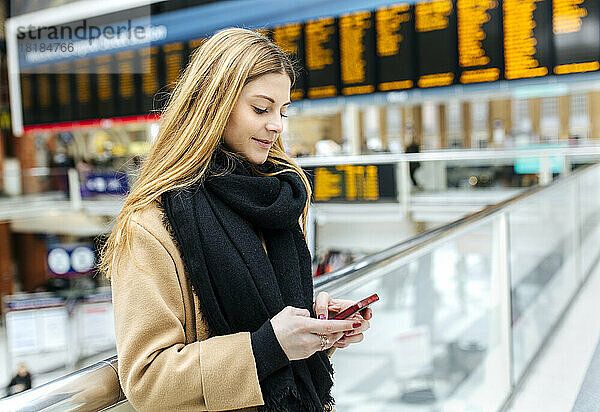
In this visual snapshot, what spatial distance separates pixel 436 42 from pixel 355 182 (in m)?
1.51

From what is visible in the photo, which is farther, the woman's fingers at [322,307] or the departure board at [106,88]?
the departure board at [106,88]

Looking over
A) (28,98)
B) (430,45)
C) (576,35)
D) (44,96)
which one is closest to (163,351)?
(576,35)

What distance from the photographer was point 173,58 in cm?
771

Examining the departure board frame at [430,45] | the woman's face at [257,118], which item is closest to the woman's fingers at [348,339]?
the woman's face at [257,118]

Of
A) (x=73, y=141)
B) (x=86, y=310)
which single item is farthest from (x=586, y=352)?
(x=73, y=141)

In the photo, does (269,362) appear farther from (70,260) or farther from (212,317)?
(70,260)

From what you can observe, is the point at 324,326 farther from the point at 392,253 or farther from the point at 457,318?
the point at 457,318

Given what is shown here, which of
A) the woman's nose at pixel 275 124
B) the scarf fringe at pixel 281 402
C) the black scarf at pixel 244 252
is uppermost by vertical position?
the woman's nose at pixel 275 124

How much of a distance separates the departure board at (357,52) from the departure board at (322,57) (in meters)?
0.07

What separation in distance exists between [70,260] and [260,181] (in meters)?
9.97

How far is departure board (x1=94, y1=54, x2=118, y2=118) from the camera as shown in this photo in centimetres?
829

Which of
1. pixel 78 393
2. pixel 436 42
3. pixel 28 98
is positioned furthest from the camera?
pixel 28 98

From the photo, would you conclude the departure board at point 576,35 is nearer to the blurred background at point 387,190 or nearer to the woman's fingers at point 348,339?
the blurred background at point 387,190

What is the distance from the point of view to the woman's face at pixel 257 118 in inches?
44.3
